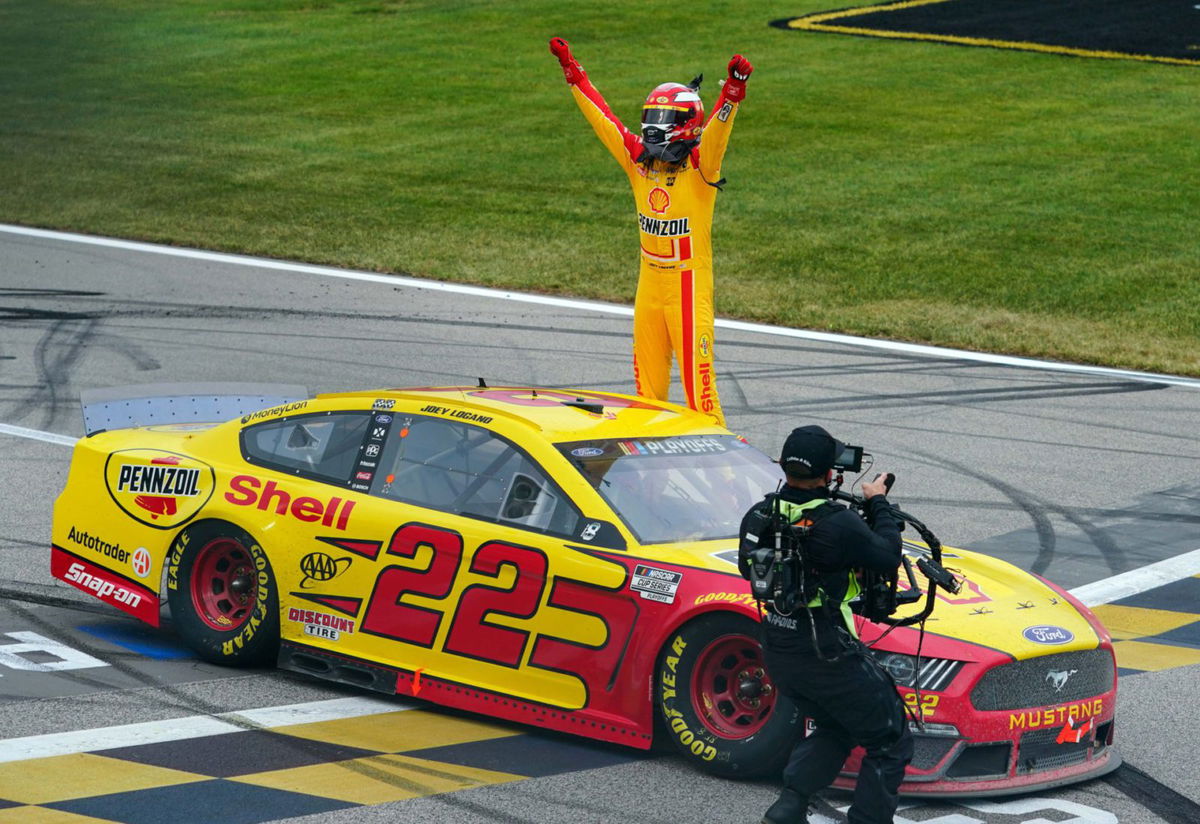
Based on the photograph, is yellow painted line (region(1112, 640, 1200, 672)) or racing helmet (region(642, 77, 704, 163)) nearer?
yellow painted line (region(1112, 640, 1200, 672))

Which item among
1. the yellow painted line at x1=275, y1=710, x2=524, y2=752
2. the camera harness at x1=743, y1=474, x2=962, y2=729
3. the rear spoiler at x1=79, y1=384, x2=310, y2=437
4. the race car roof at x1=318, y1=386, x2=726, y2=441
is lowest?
the yellow painted line at x1=275, y1=710, x2=524, y2=752

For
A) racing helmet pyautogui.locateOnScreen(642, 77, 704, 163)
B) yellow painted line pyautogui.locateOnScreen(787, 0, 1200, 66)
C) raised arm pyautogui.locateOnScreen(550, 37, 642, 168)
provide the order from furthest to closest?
yellow painted line pyautogui.locateOnScreen(787, 0, 1200, 66), raised arm pyautogui.locateOnScreen(550, 37, 642, 168), racing helmet pyautogui.locateOnScreen(642, 77, 704, 163)

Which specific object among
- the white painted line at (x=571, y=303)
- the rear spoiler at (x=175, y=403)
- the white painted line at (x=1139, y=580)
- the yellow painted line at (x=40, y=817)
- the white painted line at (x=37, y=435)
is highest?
the white painted line at (x=571, y=303)

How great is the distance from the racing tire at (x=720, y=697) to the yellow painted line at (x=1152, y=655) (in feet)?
8.18

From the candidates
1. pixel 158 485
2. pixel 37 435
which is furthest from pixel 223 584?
pixel 37 435

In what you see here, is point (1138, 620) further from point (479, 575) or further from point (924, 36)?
point (924, 36)

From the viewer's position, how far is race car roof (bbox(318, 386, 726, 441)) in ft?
26.0

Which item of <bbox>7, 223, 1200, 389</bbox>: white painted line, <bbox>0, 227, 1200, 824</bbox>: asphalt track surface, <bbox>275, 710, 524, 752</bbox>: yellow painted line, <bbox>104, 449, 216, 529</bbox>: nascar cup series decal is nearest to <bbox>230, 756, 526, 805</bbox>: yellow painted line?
<bbox>0, 227, 1200, 824</bbox>: asphalt track surface

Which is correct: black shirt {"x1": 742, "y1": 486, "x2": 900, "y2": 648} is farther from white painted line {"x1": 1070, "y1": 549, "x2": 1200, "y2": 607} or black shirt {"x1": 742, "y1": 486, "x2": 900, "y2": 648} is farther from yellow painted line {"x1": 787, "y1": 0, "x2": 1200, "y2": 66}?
yellow painted line {"x1": 787, "y1": 0, "x2": 1200, "y2": 66}

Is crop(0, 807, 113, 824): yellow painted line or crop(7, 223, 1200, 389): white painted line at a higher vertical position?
crop(7, 223, 1200, 389): white painted line

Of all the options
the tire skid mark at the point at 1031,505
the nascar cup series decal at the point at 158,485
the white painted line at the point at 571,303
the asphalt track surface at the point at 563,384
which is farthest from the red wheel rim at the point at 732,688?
the white painted line at the point at 571,303

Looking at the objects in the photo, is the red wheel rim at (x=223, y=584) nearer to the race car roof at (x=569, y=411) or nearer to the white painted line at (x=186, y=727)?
the white painted line at (x=186, y=727)

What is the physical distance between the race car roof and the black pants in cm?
189

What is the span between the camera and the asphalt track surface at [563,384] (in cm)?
688
